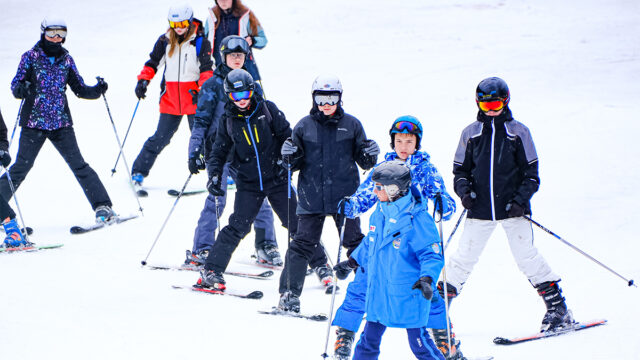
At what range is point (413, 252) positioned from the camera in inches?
165

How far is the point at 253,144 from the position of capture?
6344 mm

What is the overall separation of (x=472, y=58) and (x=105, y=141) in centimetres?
890

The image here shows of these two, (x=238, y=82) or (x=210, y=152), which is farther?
(x=210, y=152)

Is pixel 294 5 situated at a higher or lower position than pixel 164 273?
higher

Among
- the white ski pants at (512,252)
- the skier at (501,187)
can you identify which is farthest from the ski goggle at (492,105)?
the white ski pants at (512,252)

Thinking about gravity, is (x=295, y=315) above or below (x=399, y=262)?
below

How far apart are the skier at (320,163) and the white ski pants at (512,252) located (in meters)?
0.85

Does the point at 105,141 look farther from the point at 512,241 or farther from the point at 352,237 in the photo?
the point at 512,241

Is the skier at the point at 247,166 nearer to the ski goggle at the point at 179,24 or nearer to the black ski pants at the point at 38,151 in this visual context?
the black ski pants at the point at 38,151

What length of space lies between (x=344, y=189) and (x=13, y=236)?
3.45m

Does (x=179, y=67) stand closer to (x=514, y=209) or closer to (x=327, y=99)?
(x=327, y=99)

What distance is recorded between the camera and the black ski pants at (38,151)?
8070 mm

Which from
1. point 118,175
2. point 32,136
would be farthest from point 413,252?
point 118,175

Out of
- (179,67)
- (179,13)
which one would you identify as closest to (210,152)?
(179,13)
